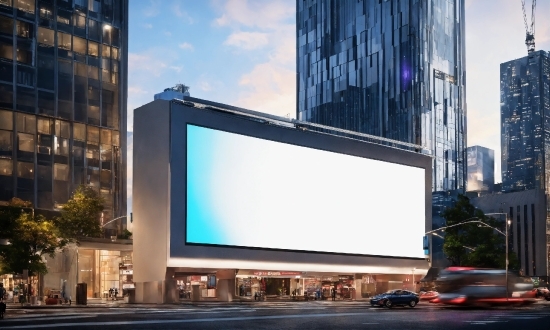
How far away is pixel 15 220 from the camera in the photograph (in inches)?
2874

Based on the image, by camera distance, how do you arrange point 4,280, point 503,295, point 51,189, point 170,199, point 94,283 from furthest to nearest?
point 51,189 < point 94,283 < point 4,280 < point 170,199 < point 503,295

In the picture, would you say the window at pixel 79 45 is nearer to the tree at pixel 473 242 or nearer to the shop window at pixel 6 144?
the shop window at pixel 6 144

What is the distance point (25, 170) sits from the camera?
101 meters

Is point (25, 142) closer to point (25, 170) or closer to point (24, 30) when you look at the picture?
point (25, 170)

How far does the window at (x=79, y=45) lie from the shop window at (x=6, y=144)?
16.8 metres

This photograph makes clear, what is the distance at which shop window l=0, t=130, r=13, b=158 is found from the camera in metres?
98.6

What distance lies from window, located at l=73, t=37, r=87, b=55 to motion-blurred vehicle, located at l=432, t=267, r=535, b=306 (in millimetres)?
70622

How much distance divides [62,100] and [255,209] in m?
42.1

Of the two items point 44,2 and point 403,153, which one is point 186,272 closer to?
point 403,153

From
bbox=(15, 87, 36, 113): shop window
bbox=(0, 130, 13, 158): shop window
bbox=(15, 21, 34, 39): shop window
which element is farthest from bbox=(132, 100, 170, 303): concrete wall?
bbox=(15, 21, 34, 39): shop window

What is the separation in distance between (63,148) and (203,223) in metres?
41.1

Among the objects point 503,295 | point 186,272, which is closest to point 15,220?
point 186,272

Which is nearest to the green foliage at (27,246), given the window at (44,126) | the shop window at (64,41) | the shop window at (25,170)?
the shop window at (25,170)

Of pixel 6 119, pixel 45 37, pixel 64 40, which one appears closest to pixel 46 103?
pixel 6 119
